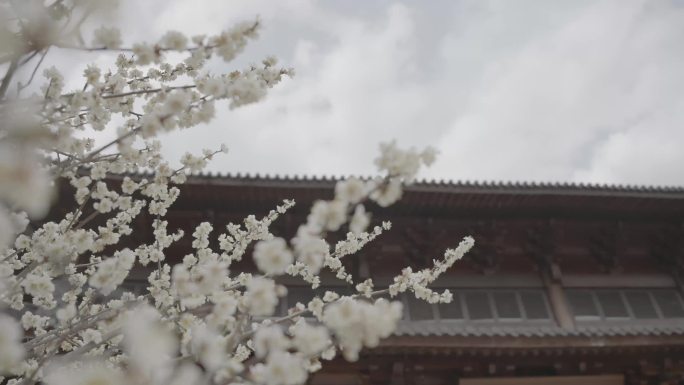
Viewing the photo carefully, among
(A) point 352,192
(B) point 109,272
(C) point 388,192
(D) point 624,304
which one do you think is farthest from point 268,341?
(D) point 624,304

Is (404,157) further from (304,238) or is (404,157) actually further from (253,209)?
(253,209)

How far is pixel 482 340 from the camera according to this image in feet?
18.9

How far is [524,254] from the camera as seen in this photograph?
8797 millimetres

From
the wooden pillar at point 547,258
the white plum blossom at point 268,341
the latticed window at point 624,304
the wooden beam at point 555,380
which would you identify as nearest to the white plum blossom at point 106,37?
the white plum blossom at point 268,341

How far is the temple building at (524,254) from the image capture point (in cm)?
658

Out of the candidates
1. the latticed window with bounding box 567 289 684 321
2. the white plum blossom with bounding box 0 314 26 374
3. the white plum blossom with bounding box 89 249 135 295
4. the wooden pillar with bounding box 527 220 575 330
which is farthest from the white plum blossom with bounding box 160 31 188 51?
the latticed window with bounding box 567 289 684 321

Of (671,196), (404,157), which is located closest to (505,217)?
(671,196)

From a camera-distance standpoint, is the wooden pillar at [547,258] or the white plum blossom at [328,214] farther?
the wooden pillar at [547,258]

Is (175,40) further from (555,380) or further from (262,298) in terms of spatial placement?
(555,380)

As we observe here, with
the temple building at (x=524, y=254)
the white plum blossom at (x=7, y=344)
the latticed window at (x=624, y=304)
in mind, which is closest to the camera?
the white plum blossom at (x=7, y=344)

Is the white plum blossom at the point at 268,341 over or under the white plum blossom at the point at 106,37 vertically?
under

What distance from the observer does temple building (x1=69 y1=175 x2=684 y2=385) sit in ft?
21.6

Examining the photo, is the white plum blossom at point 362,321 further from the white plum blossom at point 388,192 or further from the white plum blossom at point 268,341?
the white plum blossom at point 388,192

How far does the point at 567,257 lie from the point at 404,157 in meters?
7.83
